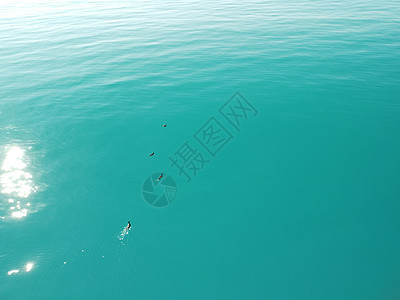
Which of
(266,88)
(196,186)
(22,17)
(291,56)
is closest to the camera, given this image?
(196,186)

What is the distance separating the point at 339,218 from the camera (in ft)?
70.2

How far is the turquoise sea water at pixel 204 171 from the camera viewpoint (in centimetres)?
1827

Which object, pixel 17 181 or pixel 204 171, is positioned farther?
pixel 204 171

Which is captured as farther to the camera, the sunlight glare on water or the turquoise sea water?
the sunlight glare on water

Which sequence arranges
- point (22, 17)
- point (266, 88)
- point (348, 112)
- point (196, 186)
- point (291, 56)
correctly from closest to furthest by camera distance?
point (196, 186) → point (348, 112) → point (266, 88) → point (291, 56) → point (22, 17)

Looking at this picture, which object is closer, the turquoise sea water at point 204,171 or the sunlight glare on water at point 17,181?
the turquoise sea water at point 204,171

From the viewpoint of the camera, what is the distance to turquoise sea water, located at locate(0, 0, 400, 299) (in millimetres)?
18266

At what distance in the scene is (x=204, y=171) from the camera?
26.4 metres

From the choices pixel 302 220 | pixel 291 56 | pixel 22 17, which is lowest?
pixel 302 220

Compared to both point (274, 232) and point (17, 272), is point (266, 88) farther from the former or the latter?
point (17, 272)

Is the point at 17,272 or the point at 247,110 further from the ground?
the point at 247,110

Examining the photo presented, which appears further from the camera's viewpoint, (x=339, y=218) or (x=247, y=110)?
(x=247, y=110)

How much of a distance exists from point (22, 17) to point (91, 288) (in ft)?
302

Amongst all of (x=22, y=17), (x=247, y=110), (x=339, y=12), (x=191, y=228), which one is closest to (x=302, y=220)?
(x=191, y=228)
